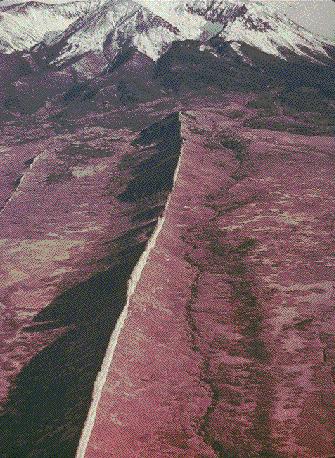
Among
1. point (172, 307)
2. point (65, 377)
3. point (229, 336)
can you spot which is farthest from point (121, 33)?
point (65, 377)

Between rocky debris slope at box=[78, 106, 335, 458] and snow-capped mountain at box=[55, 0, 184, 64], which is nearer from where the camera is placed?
rocky debris slope at box=[78, 106, 335, 458]

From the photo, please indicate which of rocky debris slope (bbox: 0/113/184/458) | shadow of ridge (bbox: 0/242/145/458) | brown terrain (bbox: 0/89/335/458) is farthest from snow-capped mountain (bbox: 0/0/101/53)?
shadow of ridge (bbox: 0/242/145/458)

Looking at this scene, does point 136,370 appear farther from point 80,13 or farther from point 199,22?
point 80,13

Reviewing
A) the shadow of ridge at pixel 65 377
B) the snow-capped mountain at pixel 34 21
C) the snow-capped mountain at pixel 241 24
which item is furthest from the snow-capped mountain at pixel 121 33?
the shadow of ridge at pixel 65 377

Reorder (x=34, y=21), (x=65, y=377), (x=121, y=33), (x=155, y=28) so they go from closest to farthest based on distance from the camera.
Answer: (x=65, y=377), (x=155, y=28), (x=121, y=33), (x=34, y=21)

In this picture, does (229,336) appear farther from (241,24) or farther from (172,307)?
(241,24)

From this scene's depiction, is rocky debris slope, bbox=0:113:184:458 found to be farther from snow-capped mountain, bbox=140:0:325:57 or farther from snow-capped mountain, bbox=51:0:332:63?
snow-capped mountain, bbox=140:0:325:57
